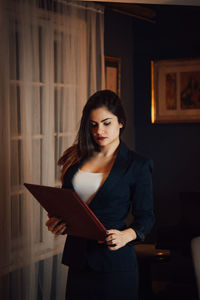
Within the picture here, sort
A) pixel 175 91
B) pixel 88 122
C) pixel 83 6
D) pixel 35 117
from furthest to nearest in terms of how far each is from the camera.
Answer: pixel 175 91 → pixel 83 6 → pixel 35 117 → pixel 88 122

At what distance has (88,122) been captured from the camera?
182 centimetres

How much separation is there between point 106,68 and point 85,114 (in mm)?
1956

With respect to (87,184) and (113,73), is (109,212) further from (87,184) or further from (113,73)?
(113,73)

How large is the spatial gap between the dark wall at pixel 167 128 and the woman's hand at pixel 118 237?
2351mm

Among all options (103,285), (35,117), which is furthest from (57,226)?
(35,117)

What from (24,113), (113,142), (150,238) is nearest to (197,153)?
(150,238)

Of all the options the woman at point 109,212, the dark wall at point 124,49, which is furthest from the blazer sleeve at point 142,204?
the dark wall at point 124,49

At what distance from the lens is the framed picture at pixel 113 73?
3699mm

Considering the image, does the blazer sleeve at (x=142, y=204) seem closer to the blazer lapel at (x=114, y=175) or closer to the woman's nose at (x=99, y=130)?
the blazer lapel at (x=114, y=175)

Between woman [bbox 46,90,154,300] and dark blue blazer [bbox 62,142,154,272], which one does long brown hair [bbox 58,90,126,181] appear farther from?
dark blue blazer [bbox 62,142,154,272]

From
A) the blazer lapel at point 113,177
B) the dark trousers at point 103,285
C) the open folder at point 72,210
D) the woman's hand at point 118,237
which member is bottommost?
the dark trousers at point 103,285

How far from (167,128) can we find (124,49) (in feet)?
2.84

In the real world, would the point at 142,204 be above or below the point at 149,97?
below

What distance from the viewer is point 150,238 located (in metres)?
3.98
